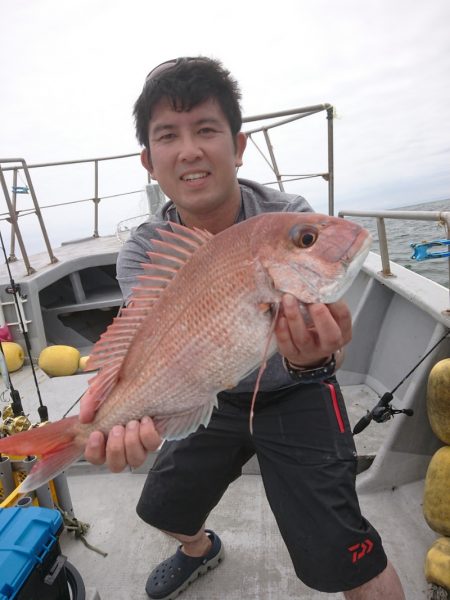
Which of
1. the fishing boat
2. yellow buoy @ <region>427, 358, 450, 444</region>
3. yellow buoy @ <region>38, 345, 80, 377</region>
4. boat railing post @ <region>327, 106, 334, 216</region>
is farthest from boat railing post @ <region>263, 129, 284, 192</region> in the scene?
yellow buoy @ <region>38, 345, 80, 377</region>

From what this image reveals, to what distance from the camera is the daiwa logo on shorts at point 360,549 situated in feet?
5.58

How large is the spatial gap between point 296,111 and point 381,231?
167 centimetres

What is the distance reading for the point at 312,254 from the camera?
146cm

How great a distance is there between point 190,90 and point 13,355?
13.4 feet

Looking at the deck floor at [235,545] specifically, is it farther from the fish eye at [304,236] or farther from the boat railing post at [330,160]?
the boat railing post at [330,160]

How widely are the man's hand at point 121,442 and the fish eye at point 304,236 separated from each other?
0.89 meters

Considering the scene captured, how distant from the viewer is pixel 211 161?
1980 millimetres

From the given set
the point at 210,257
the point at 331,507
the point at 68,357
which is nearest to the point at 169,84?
the point at 210,257

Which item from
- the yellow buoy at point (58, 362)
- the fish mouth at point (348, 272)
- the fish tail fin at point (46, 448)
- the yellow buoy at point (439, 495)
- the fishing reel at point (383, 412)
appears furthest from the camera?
the yellow buoy at point (58, 362)

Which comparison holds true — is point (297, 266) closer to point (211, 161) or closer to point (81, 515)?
point (211, 161)

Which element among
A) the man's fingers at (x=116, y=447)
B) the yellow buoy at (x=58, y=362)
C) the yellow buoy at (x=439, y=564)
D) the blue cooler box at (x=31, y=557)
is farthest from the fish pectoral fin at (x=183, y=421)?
the yellow buoy at (x=58, y=362)

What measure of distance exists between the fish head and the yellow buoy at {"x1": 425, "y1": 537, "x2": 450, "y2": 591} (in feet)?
5.22

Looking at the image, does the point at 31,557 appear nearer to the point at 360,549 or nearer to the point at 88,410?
the point at 88,410

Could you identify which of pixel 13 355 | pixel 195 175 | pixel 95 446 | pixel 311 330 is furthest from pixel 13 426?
pixel 13 355
